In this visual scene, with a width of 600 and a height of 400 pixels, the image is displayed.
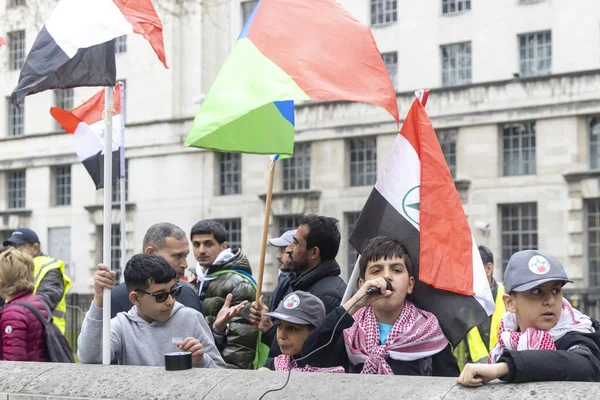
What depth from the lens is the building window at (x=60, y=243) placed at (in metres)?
42.8

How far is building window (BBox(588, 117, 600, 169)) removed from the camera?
32250mm

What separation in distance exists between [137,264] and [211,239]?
2239mm

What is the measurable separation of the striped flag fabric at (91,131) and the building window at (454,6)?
23.0m

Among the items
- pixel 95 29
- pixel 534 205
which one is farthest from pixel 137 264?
pixel 534 205

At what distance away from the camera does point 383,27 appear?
35.8 m

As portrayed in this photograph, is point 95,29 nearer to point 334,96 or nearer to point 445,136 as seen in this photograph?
point 334,96

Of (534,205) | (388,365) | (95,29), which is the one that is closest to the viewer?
(388,365)

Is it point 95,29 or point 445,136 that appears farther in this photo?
point 445,136

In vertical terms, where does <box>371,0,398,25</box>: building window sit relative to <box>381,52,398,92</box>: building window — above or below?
above

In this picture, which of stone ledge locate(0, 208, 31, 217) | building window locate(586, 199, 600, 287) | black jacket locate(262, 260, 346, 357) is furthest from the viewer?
stone ledge locate(0, 208, 31, 217)

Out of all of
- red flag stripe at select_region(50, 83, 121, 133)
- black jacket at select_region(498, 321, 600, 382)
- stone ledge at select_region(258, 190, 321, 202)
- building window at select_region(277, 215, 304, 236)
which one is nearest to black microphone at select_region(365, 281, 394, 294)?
black jacket at select_region(498, 321, 600, 382)

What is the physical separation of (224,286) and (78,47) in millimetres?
2303

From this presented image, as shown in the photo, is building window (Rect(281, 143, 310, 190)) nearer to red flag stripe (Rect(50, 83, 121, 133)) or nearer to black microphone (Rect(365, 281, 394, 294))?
red flag stripe (Rect(50, 83, 121, 133))

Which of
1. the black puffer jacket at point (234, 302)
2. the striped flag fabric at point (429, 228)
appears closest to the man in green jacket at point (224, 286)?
the black puffer jacket at point (234, 302)
